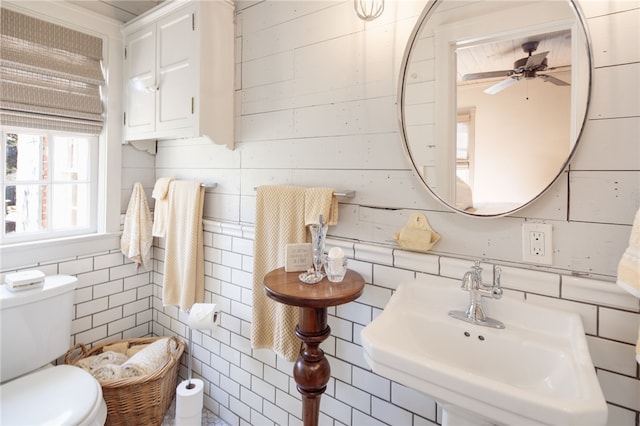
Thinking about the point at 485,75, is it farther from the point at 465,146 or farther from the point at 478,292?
the point at 478,292

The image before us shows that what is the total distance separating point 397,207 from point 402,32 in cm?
65

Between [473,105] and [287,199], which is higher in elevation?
[473,105]

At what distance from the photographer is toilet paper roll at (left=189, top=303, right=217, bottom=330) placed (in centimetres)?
169

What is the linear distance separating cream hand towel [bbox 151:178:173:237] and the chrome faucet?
1.71 m

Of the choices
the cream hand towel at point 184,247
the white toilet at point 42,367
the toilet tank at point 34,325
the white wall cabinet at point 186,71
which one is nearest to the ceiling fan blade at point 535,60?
the white wall cabinet at point 186,71

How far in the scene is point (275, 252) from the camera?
150 cm

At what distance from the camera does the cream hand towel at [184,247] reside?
186 cm

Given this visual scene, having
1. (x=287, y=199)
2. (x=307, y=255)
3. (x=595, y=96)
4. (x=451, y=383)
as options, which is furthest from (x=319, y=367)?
(x=595, y=96)

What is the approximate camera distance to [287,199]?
1.46 meters

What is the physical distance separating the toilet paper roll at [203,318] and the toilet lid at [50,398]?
0.46m

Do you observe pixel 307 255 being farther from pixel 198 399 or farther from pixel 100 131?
pixel 100 131

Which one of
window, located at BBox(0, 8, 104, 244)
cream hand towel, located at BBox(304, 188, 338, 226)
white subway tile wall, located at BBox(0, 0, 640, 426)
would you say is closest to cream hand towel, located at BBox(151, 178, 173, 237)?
white subway tile wall, located at BBox(0, 0, 640, 426)

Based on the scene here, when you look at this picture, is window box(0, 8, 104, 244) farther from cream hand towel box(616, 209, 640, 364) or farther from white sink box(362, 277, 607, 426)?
cream hand towel box(616, 209, 640, 364)

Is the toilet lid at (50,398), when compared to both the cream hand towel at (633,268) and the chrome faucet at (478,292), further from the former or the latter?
the cream hand towel at (633,268)
